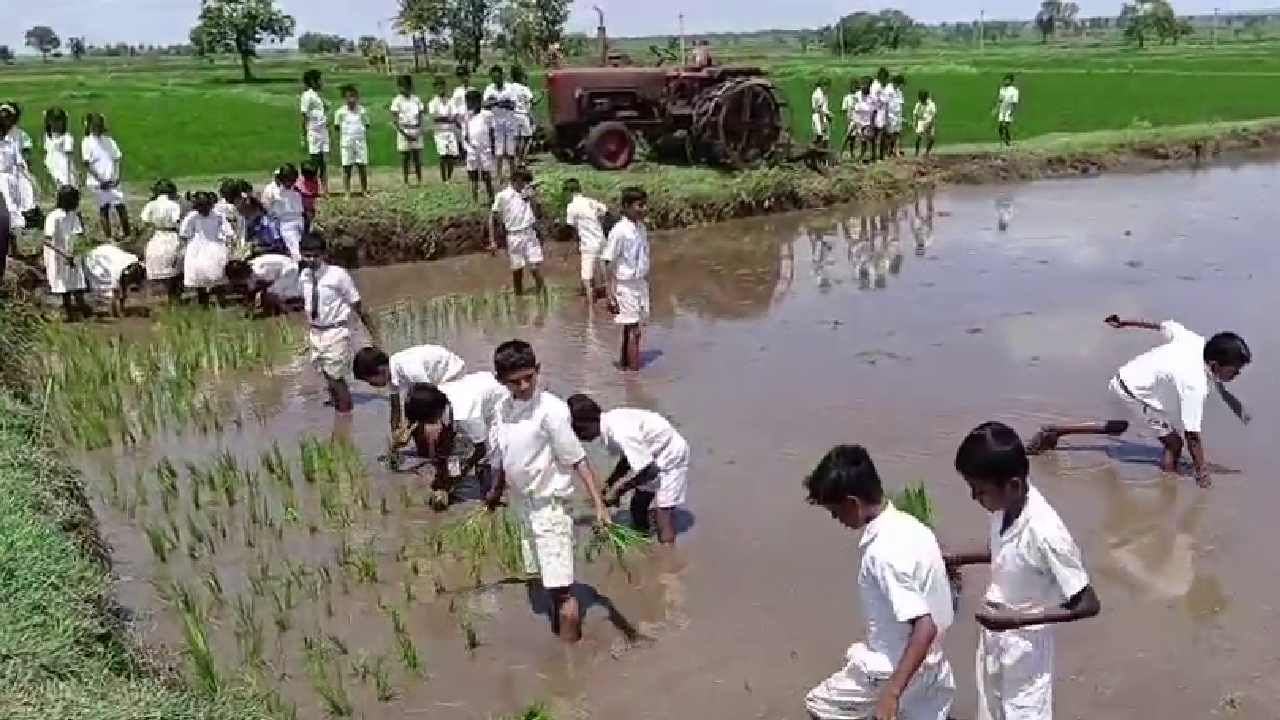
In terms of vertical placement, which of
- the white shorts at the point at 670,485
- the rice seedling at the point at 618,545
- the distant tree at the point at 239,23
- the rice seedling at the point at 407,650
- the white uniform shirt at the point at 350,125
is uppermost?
the distant tree at the point at 239,23

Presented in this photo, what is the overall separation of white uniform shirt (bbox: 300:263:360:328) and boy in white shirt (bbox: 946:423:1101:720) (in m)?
5.17

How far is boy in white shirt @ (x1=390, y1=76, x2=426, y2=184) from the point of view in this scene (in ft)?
47.0

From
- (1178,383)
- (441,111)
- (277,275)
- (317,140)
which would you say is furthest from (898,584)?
(441,111)

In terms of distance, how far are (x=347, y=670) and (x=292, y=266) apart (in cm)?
688

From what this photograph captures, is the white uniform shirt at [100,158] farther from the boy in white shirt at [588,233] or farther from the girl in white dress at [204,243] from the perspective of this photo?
the boy in white shirt at [588,233]

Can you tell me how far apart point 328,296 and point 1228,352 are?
5.13 m

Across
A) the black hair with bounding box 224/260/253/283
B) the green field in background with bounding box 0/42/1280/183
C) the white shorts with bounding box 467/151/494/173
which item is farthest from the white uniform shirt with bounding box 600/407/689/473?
the green field in background with bounding box 0/42/1280/183

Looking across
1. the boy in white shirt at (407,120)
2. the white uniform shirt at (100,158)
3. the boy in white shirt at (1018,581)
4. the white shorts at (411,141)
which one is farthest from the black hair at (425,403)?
the white shorts at (411,141)

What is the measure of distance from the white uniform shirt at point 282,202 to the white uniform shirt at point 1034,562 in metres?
9.24

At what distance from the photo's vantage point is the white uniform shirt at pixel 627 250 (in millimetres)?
8711

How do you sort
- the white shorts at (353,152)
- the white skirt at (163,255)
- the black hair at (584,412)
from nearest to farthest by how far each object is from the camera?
the black hair at (584,412) → the white skirt at (163,255) → the white shorts at (353,152)

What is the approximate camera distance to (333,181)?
52.6 ft

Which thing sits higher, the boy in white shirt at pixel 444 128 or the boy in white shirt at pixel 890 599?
the boy in white shirt at pixel 444 128

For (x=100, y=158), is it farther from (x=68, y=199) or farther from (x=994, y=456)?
(x=994, y=456)
